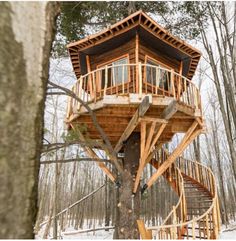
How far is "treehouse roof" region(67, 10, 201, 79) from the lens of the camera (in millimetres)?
7645

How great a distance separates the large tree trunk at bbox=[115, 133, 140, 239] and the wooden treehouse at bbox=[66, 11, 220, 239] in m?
0.29

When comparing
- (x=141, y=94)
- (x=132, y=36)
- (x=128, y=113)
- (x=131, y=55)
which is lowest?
(x=128, y=113)

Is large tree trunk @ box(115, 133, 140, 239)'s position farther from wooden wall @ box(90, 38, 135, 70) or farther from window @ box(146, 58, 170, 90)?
wooden wall @ box(90, 38, 135, 70)

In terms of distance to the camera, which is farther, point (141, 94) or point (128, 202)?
point (128, 202)

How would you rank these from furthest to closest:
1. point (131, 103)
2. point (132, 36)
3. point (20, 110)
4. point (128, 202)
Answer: point (132, 36)
point (128, 202)
point (131, 103)
point (20, 110)

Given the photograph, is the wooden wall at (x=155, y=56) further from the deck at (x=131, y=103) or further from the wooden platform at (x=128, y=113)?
the wooden platform at (x=128, y=113)

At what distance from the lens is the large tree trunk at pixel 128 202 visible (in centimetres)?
740

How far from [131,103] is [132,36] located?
2.69 m

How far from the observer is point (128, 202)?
762 centimetres

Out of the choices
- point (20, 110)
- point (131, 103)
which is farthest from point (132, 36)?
point (20, 110)

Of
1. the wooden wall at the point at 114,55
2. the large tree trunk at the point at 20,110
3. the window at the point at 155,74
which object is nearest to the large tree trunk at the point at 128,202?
the window at the point at 155,74

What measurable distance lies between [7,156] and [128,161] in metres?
7.49

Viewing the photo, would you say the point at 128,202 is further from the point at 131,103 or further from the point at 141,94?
the point at 141,94

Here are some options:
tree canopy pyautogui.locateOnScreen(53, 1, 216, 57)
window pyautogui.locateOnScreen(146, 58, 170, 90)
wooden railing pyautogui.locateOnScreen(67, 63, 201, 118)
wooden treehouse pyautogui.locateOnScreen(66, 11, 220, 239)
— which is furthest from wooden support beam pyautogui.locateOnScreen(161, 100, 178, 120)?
tree canopy pyautogui.locateOnScreen(53, 1, 216, 57)
